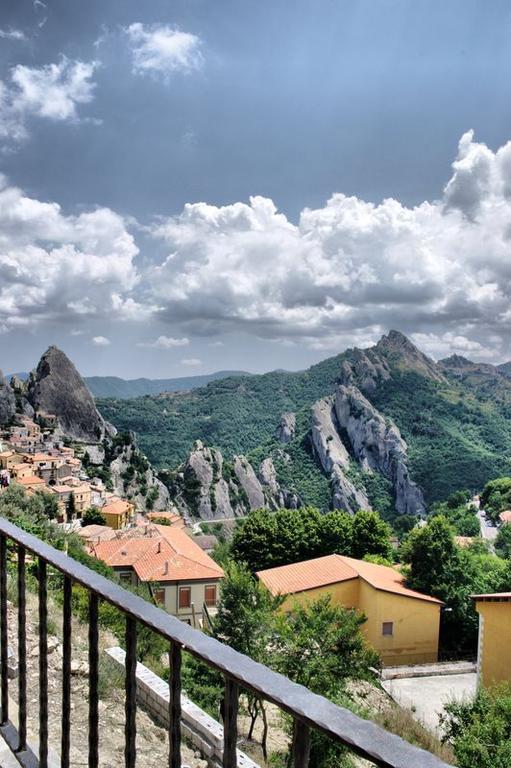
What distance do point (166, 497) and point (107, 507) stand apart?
16.9 metres

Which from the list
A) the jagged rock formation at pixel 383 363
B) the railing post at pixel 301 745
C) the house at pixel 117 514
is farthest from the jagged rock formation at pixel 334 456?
the railing post at pixel 301 745

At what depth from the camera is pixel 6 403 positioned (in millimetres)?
73688

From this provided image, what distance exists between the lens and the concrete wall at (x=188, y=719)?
4.46 metres

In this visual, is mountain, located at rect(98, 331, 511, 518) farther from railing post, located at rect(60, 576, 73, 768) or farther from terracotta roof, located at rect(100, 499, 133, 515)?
railing post, located at rect(60, 576, 73, 768)

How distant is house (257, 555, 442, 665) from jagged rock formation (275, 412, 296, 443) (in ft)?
294

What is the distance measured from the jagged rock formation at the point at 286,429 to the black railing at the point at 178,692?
111 m

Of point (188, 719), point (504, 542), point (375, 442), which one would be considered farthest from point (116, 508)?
point (375, 442)

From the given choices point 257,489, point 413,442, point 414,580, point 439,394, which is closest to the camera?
point 414,580

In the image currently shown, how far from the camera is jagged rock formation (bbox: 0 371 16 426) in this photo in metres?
72.6

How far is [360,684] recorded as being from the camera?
1399 centimetres

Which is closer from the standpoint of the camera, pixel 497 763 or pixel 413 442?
pixel 497 763

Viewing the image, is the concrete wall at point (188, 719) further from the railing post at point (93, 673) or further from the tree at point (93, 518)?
the tree at point (93, 518)

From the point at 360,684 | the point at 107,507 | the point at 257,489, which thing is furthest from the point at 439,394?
the point at 360,684

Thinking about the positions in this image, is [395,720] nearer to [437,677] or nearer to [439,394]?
[437,677]
